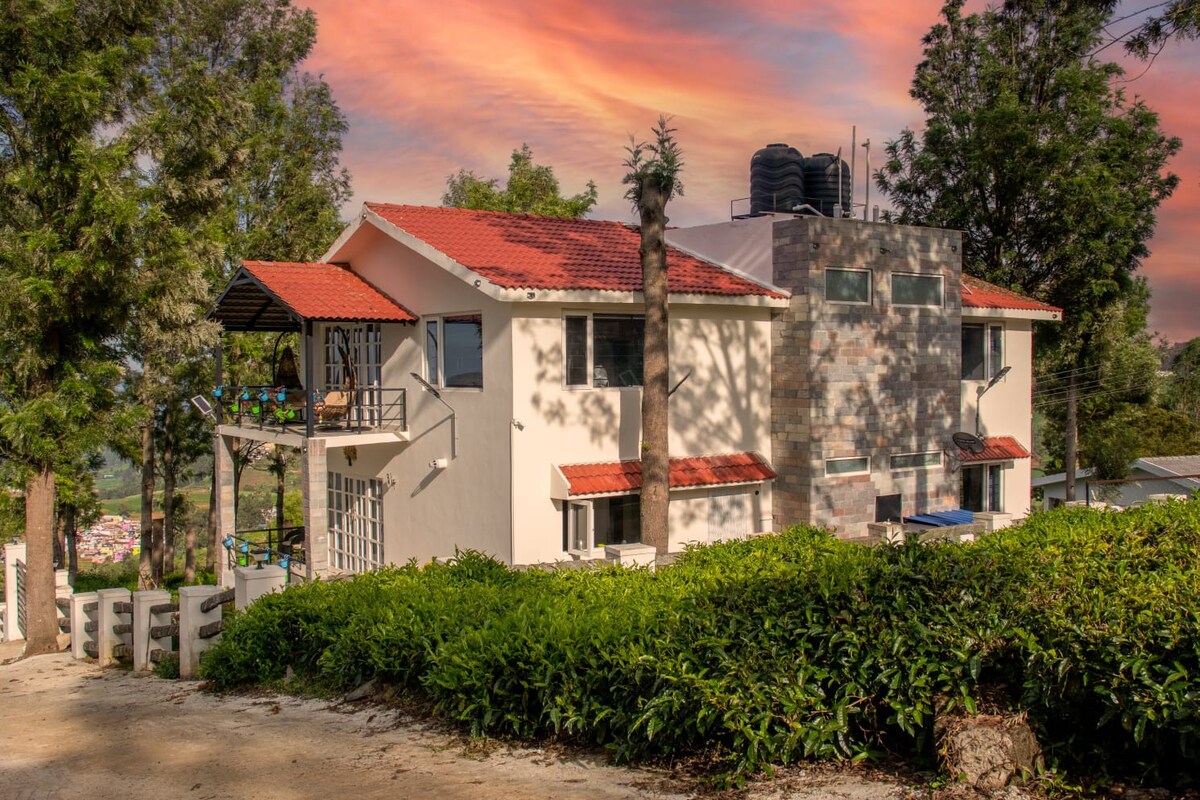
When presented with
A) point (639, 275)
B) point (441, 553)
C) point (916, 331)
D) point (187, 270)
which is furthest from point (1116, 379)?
point (187, 270)

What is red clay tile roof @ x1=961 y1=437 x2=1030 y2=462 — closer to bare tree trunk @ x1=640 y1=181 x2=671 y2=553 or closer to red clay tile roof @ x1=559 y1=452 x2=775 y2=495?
red clay tile roof @ x1=559 y1=452 x2=775 y2=495

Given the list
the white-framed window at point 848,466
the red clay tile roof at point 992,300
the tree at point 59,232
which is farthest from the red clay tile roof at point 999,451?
the tree at point 59,232

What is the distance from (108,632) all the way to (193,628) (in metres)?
3.03

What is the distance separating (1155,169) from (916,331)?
1625 centimetres

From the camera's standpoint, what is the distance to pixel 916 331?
18234 millimetres

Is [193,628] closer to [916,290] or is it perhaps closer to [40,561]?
[40,561]

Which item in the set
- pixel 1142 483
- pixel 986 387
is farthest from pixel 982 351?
pixel 1142 483

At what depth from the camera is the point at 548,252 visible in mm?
16703

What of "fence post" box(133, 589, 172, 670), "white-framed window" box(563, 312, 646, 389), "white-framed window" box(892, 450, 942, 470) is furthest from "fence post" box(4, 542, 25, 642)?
"white-framed window" box(892, 450, 942, 470)

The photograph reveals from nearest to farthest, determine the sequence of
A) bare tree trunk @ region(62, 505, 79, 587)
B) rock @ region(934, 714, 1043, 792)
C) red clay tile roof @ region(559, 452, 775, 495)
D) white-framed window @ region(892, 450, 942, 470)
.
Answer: rock @ region(934, 714, 1043, 792) < red clay tile roof @ region(559, 452, 775, 495) < white-framed window @ region(892, 450, 942, 470) < bare tree trunk @ region(62, 505, 79, 587)

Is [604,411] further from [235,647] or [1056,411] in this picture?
[1056,411]

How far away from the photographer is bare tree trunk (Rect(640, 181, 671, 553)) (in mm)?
13930

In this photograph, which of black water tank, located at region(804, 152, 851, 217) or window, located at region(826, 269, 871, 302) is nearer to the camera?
window, located at region(826, 269, 871, 302)

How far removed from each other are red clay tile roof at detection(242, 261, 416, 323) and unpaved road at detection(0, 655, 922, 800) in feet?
26.1
